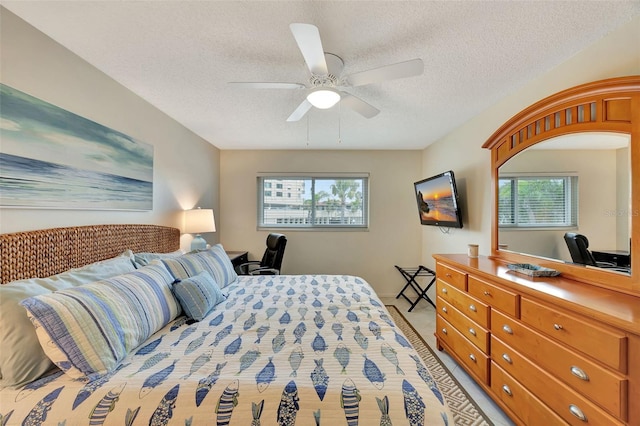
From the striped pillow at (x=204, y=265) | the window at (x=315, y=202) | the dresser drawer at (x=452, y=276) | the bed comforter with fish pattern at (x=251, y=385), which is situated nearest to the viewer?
the bed comforter with fish pattern at (x=251, y=385)

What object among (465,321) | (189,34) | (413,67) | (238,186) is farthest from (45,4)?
(465,321)

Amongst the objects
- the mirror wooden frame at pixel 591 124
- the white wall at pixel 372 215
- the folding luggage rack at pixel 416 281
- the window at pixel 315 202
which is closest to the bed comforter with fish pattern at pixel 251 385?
the mirror wooden frame at pixel 591 124

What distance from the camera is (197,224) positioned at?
9.98ft

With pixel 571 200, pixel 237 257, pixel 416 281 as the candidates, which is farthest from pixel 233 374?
pixel 416 281

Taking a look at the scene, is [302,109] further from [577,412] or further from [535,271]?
[577,412]

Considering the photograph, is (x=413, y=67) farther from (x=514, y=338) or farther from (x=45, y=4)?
(x=45, y=4)

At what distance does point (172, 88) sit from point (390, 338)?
262 centimetres

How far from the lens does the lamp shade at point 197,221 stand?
303 cm

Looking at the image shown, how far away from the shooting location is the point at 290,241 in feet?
14.1

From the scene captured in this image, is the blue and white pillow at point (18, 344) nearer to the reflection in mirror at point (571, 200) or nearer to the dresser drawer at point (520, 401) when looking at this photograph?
the dresser drawer at point (520, 401)

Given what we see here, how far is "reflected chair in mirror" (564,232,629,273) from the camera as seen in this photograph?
152 centimetres

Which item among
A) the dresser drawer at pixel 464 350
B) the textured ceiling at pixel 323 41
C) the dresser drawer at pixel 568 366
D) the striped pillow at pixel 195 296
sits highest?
the textured ceiling at pixel 323 41

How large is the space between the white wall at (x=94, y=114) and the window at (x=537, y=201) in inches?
137

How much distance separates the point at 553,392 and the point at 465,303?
819 mm
